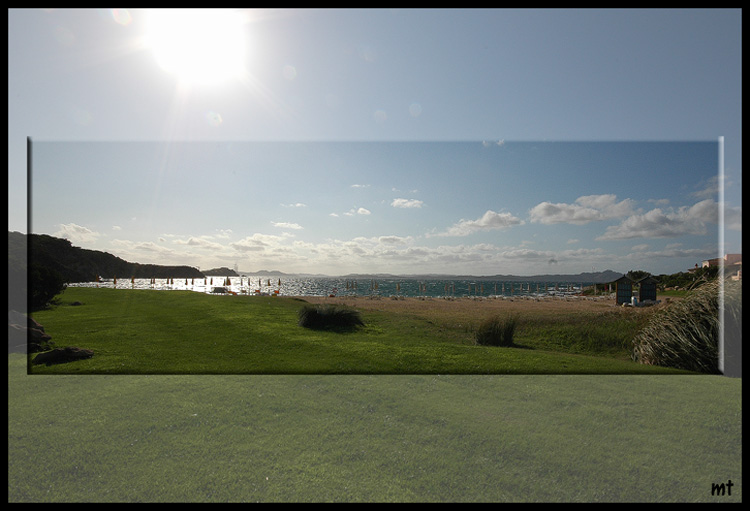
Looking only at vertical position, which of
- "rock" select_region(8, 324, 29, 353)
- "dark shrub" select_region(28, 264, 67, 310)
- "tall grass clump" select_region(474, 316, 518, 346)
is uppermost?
"dark shrub" select_region(28, 264, 67, 310)

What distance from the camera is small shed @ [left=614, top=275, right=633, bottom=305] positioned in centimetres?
1947

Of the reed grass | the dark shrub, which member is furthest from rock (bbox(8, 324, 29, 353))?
the reed grass

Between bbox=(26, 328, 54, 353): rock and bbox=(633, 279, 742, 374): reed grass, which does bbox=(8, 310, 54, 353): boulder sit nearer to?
bbox=(26, 328, 54, 353): rock

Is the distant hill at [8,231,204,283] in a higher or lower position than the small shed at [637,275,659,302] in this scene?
higher

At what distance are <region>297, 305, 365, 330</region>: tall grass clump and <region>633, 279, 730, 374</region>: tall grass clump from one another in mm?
6493

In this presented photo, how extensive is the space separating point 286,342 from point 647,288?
17.5m

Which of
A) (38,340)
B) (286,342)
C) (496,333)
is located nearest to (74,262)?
(38,340)

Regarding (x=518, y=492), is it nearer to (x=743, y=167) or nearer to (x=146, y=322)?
(x=743, y=167)

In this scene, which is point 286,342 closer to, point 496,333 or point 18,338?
point 18,338

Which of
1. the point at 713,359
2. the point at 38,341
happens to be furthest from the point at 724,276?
the point at 38,341

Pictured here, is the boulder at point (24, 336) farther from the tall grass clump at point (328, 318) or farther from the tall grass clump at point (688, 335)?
the tall grass clump at point (688, 335)

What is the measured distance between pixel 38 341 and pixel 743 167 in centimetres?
1043

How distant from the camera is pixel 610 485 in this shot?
8.73ft

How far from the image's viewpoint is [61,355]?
6273 millimetres
